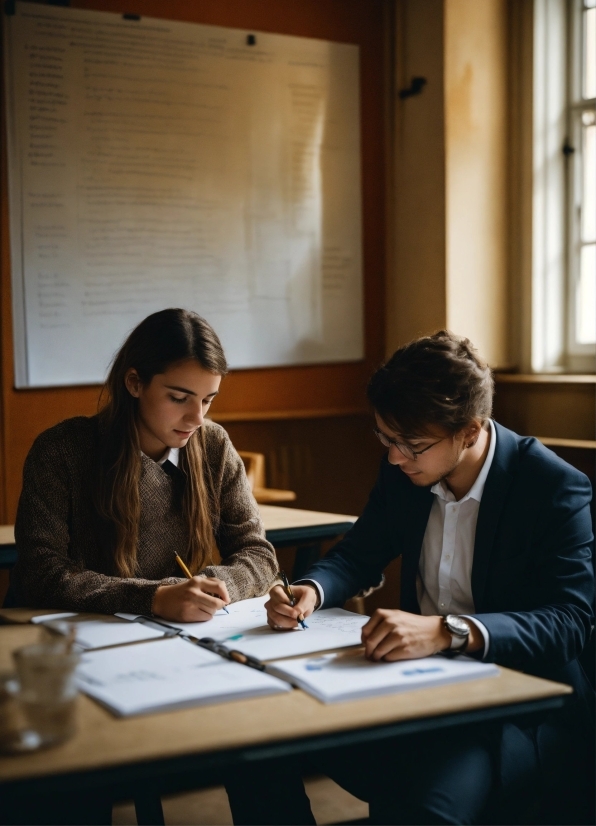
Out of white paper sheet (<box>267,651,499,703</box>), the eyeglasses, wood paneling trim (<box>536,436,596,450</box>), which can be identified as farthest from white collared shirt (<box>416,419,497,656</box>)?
wood paneling trim (<box>536,436,596,450</box>)

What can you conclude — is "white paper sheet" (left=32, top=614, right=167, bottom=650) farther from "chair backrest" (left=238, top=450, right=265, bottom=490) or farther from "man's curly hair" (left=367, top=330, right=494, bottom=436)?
"chair backrest" (left=238, top=450, right=265, bottom=490)

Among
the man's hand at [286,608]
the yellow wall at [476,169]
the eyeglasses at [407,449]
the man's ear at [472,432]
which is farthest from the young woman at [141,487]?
the yellow wall at [476,169]

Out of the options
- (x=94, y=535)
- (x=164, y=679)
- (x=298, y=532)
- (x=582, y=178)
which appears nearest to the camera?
(x=164, y=679)

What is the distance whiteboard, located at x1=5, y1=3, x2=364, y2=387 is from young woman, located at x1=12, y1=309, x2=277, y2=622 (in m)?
1.72

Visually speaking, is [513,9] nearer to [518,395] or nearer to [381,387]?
[518,395]

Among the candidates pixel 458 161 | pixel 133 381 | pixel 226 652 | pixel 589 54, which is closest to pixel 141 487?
pixel 133 381

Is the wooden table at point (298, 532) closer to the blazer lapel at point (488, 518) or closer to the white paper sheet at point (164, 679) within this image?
the blazer lapel at point (488, 518)

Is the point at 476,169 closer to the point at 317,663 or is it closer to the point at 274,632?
the point at 274,632

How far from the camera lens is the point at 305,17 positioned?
4270mm

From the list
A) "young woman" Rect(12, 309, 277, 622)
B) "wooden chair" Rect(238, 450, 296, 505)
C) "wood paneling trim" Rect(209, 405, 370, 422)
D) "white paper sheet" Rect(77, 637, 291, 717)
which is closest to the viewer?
"white paper sheet" Rect(77, 637, 291, 717)

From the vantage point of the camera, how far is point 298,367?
4.35 meters

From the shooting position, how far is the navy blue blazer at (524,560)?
5.12 feet

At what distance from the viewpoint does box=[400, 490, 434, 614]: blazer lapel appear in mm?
1871

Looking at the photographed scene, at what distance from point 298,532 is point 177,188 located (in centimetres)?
185
